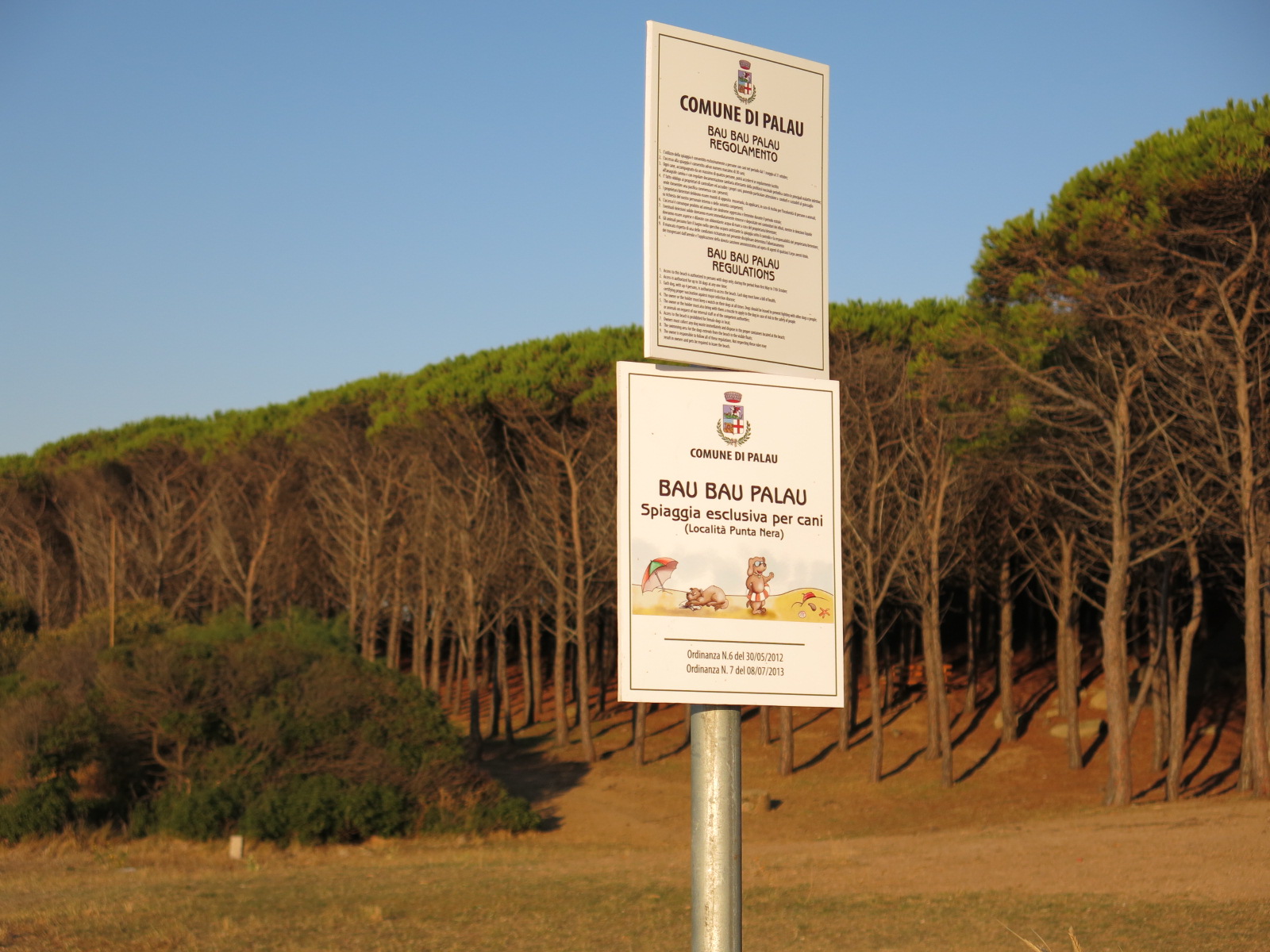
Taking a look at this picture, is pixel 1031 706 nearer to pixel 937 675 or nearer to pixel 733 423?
pixel 937 675

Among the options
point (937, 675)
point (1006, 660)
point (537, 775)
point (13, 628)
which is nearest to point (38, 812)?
point (537, 775)

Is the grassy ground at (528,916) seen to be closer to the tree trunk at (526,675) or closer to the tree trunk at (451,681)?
the tree trunk at (526,675)

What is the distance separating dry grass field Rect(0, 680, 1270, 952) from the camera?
35.3 feet

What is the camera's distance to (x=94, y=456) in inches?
1997

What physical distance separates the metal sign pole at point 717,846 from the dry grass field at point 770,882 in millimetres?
5122

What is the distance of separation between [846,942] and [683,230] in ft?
29.6

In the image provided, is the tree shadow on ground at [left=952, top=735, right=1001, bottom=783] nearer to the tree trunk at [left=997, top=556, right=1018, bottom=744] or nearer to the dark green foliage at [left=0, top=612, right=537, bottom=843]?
the tree trunk at [left=997, top=556, right=1018, bottom=744]

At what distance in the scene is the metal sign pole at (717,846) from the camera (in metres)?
2.61

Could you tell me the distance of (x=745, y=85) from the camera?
9.88 ft

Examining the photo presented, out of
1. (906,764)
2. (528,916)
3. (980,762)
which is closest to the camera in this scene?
(528,916)

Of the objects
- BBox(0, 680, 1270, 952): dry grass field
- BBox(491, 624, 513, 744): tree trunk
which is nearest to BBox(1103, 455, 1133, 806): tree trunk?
BBox(0, 680, 1270, 952): dry grass field

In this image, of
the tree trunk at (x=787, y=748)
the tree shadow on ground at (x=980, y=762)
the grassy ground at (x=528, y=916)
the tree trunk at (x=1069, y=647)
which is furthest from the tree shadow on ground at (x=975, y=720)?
the grassy ground at (x=528, y=916)

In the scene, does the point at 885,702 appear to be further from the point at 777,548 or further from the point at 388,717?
the point at 777,548

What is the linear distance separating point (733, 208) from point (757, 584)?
3.18 feet
